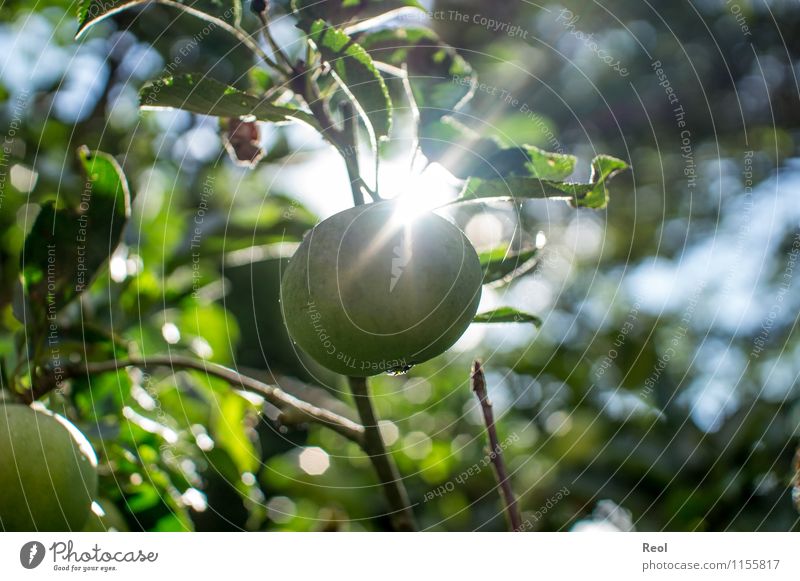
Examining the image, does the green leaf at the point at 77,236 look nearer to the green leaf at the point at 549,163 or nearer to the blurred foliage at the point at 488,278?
the blurred foliage at the point at 488,278

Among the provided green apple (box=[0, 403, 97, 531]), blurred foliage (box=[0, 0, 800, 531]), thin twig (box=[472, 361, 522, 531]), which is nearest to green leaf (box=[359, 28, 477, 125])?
blurred foliage (box=[0, 0, 800, 531])

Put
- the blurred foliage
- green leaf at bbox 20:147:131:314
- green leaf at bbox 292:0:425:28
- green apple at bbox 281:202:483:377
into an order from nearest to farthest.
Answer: green apple at bbox 281:202:483:377 → green leaf at bbox 292:0:425:28 → green leaf at bbox 20:147:131:314 → the blurred foliage

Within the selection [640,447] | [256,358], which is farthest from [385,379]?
[640,447]

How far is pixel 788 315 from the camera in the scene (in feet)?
5.10

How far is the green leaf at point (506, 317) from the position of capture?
625mm

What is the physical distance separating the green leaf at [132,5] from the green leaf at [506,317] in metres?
0.32

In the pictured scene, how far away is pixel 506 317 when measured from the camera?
0.64m

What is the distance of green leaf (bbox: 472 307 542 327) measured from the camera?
625 millimetres

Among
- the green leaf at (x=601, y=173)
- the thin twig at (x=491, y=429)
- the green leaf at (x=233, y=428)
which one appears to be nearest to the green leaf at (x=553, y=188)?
the green leaf at (x=601, y=173)

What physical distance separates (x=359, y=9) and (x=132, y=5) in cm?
19

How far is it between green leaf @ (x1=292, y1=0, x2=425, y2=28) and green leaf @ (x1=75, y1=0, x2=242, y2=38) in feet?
0.27

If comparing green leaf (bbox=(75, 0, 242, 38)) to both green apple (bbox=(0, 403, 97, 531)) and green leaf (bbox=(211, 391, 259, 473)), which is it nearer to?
green apple (bbox=(0, 403, 97, 531))

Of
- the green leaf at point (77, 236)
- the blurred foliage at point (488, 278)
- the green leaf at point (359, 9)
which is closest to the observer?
the green leaf at point (359, 9)

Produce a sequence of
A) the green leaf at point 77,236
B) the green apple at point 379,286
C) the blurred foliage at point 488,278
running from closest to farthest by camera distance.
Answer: the green apple at point 379,286, the green leaf at point 77,236, the blurred foliage at point 488,278
